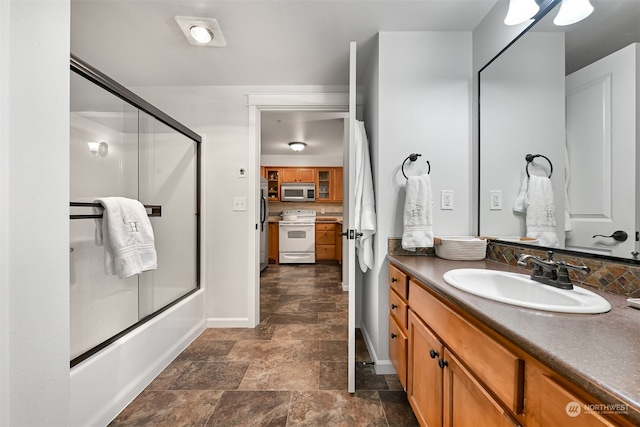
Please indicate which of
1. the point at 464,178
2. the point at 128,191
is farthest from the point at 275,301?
the point at 464,178

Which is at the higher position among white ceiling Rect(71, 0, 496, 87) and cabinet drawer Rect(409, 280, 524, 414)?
white ceiling Rect(71, 0, 496, 87)

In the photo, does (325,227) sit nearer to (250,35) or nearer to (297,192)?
(297,192)

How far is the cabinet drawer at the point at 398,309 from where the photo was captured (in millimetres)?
1247

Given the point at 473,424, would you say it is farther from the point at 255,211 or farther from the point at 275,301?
the point at 275,301

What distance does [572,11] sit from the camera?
101cm

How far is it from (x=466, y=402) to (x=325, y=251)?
4.62 metres

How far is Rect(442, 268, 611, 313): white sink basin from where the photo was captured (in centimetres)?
66

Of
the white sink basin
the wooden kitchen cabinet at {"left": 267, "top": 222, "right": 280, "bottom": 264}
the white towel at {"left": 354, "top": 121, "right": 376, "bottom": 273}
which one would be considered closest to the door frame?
the white towel at {"left": 354, "top": 121, "right": 376, "bottom": 273}

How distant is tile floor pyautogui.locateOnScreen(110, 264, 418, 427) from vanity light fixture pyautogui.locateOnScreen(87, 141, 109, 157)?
158 centimetres

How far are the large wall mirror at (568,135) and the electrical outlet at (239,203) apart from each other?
189 cm

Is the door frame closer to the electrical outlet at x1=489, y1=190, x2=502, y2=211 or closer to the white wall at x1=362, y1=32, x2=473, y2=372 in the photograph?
the white wall at x1=362, y1=32, x2=473, y2=372

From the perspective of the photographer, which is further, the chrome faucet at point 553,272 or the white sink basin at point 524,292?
the chrome faucet at point 553,272

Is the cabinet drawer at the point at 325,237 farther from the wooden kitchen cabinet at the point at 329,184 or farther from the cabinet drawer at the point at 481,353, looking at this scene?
the cabinet drawer at the point at 481,353

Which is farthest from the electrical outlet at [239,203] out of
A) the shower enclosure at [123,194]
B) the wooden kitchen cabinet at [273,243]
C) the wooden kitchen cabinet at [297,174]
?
the wooden kitchen cabinet at [297,174]
